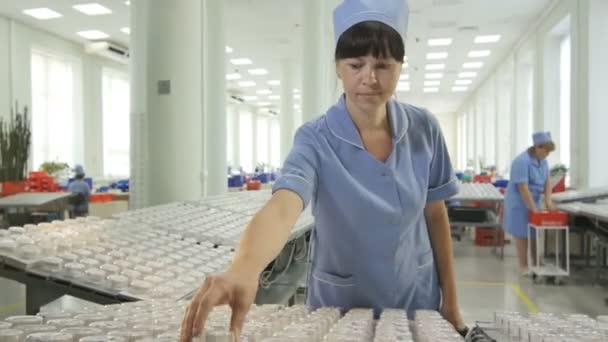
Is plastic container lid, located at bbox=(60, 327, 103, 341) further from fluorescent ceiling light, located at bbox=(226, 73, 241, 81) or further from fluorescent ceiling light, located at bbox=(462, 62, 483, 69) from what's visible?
fluorescent ceiling light, located at bbox=(226, 73, 241, 81)

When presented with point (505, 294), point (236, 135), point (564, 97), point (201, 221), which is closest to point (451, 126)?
point (236, 135)

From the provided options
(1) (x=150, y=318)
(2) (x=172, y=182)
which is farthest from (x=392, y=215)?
(2) (x=172, y=182)

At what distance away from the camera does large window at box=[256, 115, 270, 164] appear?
28203mm

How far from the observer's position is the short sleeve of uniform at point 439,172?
1373 millimetres

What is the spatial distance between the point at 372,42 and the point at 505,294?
4560 millimetres

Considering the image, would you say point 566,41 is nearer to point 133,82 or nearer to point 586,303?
point 586,303

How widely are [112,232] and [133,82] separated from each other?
323 cm

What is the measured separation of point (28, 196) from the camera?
20.0 feet

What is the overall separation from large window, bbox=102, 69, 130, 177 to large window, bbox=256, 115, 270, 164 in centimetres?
1204

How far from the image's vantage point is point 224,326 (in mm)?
817

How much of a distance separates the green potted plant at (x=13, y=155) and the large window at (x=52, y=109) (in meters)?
5.88

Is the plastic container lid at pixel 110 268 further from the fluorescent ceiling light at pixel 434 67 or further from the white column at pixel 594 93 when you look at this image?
the fluorescent ceiling light at pixel 434 67

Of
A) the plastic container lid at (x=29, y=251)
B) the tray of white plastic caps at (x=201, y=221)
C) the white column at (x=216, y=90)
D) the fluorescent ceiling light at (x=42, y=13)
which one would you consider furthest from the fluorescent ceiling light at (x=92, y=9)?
the plastic container lid at (x=29, y=251)

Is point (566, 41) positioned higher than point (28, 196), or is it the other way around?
point (566, 41)
